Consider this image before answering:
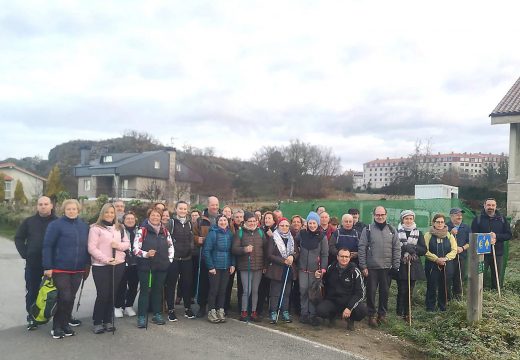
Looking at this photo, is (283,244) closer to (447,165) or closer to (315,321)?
(315,321)

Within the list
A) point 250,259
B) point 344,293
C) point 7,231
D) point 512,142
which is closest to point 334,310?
point 344,293

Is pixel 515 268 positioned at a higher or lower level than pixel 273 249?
lower

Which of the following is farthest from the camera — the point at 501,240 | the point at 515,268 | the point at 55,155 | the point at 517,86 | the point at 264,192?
the point at 55,155

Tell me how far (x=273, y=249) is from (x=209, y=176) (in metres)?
55.5

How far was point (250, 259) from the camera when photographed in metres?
6.95

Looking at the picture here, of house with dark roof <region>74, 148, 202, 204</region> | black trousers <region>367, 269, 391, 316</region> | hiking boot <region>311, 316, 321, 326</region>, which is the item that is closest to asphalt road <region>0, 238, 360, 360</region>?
hiking boot <region>311, 316, 321, 326</region>

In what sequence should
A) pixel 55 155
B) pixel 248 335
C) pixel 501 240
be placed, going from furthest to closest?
pixel 55 155 < pixel 501 240 < pixel 248 335

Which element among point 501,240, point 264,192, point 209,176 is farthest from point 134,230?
point 209,176

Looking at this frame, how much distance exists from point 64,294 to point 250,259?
2622 millimetres

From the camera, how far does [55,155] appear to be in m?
94.9

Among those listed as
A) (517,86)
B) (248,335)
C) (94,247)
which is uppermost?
(517,86)

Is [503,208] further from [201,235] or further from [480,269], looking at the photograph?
[201,235]

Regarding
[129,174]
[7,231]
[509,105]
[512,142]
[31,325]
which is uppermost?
[509,105]

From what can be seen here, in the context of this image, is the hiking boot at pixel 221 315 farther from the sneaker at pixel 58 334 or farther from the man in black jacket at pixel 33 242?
the man in black jacket at pixel 33 242
